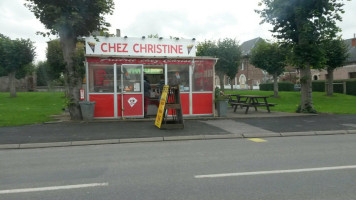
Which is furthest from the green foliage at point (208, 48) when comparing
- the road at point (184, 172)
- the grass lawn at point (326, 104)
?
the road at point (184, 172)

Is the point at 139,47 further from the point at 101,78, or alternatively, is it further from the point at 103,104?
the point at 103,104

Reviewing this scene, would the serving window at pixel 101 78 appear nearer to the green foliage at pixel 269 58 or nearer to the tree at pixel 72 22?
the tree at pixel 72 22

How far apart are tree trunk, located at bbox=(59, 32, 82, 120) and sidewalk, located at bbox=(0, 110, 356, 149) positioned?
68 centimetres

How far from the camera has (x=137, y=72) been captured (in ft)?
44.6

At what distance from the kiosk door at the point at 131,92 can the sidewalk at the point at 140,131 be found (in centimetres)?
77

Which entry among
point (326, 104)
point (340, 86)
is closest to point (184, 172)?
point (326, 104)

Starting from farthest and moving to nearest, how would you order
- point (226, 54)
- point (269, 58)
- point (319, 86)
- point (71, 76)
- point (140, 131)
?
1. point (319, 86)
2. point (226, 54)
3. point (269, 58)
4. point (71, 76)
5. point (140, 131)

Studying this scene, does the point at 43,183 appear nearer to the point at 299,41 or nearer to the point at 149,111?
the point at 149,111

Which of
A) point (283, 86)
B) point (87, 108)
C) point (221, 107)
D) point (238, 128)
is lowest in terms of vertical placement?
point (238, 128)

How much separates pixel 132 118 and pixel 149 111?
5.40 ft

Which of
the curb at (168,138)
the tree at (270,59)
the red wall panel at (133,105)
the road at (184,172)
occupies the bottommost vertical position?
the road at (184,172)

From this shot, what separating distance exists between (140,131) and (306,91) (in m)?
9.71

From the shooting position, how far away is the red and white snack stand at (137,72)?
13234mm

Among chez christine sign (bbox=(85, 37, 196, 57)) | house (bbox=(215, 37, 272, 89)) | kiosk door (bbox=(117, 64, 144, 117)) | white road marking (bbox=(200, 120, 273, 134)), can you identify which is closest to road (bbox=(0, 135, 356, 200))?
white road marking (bbox=(200, 120, 273, 134))
